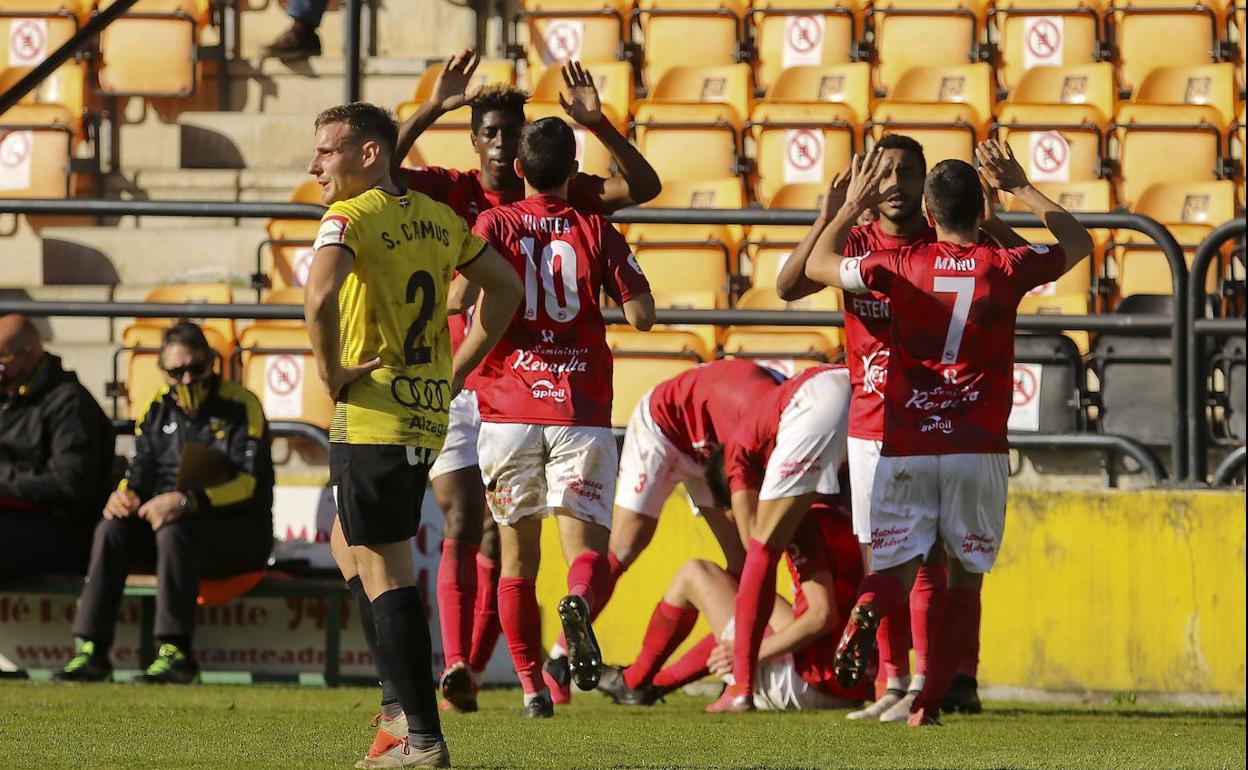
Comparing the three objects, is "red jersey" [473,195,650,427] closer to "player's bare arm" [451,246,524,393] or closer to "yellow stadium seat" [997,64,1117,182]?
"player's bare arm" [451,246,524,393]

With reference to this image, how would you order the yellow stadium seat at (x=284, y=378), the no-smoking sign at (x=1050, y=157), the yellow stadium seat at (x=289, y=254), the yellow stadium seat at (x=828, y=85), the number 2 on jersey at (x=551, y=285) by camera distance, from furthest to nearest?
the yellow stadium seat at (x=828, y=85), the no-smoking sign at (x=1050, y=157), the yellow stadium seat at (x=289, y=254), the yellow stadium seat at (x=284, y=378), the number 2 on jersey at (x=551, y=285)

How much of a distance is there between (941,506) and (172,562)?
327 cm

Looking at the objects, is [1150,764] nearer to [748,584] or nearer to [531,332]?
[748,584]

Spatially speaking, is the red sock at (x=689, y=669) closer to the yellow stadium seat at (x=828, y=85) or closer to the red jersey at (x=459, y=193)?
the red jersey at (x=459, y=193)

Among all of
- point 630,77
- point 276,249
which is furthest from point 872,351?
point 630,77

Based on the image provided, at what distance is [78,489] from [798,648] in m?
3.18

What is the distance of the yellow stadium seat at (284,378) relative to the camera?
1018 centimetres

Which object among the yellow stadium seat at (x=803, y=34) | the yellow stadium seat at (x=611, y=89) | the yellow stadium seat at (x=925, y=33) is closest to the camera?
the yellow stadium seat at (x=611, y=89)

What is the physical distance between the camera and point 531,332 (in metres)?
6.54

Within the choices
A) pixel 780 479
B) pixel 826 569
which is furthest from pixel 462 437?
pixel 826 569

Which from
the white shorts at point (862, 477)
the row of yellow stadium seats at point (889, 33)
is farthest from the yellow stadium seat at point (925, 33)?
the white shorts at point (862, 477)

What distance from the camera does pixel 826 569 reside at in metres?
7.22

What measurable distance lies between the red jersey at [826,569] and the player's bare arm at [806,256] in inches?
39.0

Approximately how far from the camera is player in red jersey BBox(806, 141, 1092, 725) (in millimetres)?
6289
